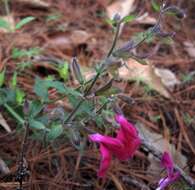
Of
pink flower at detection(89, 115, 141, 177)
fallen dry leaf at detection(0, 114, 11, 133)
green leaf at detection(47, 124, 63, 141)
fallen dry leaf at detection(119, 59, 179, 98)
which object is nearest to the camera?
pink flower at detection(89, 115, 141, 177)

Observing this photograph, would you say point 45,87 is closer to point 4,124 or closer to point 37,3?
point 4,124

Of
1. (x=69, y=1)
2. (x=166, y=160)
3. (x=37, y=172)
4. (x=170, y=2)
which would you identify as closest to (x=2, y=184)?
(x=37, y=172)

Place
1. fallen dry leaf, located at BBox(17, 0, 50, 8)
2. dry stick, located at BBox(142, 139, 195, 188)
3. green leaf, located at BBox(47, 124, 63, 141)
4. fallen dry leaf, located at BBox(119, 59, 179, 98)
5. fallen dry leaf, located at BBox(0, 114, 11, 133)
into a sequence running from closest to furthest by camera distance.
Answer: green leaf, located at BBox(47, 124, 63, 141) → dry stick, located at BBox(142, 139, 195, 188) → fallen dry leaf, located at BBox(0, 114, 11, 133) → fallen dry leaf, located at BBox(119, 59, 179, 98) → fallen dry leaf, located at BBox(17, 0, 50, 8)

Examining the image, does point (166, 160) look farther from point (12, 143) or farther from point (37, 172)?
point (12, 143)

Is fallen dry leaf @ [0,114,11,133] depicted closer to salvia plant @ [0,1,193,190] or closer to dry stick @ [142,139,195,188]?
salvia plant @ [0,1,193,190]

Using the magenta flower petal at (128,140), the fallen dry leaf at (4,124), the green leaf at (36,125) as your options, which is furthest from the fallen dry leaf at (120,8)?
the magenta flower petal at (128,140)

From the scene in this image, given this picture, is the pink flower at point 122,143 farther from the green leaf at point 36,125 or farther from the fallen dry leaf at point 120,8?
the fallen dry leaf at point 120,8

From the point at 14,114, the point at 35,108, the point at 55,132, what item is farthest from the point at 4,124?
the point at 55,132

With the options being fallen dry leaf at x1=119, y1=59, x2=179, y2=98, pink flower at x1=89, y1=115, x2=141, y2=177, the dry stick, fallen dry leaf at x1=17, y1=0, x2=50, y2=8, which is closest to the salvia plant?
pink flower at x1=89, y1=115, x2=141, y2=177
